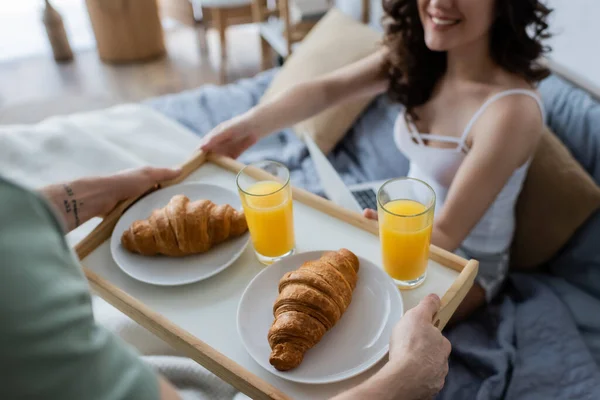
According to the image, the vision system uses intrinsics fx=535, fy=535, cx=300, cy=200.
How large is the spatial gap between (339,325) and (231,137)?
24.5 inches

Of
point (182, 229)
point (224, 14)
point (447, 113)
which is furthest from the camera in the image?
point (224, 14)

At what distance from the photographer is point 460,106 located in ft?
4.61

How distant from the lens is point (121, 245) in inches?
41.9

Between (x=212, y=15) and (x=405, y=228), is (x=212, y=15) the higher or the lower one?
the lower one

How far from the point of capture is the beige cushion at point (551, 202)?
143 centimetres

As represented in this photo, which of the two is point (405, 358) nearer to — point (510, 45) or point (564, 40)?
point (510, 45)

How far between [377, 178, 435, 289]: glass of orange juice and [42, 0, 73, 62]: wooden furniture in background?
359cm

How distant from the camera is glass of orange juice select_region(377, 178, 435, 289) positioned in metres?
0.90

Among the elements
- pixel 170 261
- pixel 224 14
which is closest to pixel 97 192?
pixel 170 261

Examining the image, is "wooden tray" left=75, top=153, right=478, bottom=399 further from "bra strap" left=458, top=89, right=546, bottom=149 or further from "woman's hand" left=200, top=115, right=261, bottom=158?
"bra strap" left=458, top=89, right=546, bottom=149

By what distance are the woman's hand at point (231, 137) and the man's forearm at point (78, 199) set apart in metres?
0.27

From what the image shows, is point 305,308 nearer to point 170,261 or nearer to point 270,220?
point 270,220

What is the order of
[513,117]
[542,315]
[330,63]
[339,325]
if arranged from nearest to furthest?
[339,325], [513,117], [542,315], [330,63]

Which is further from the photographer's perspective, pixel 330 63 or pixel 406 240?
pixel 330 63
